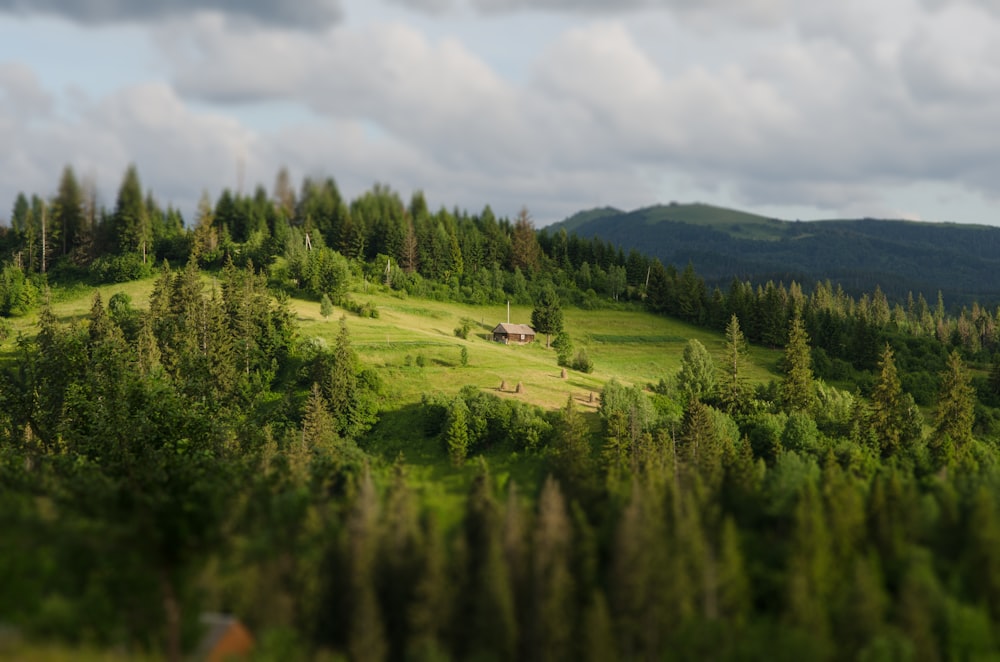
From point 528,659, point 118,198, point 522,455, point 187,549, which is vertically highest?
point 118,198

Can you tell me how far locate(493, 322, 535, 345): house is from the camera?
405 feet

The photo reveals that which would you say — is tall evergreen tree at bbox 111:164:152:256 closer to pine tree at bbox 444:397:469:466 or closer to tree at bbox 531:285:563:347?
pine tree at bbox 444:397:469:466

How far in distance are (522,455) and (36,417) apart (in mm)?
35168

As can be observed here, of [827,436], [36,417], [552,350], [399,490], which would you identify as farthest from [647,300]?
[399,490]

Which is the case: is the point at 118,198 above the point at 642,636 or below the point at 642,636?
above

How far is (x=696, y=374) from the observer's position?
3514 inches

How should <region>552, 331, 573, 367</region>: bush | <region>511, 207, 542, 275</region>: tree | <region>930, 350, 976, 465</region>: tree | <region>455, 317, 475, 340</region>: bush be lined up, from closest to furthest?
<region>930, 350, 976, 465</region>: tree < <region>552, 331, 573, 367</region>: bush < <region>455, 317, 475, 340</region>: bush < <region>511, 207, 542, 275</region>: tree

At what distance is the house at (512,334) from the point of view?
123 meters

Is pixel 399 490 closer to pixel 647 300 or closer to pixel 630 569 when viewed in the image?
pixel 630 569

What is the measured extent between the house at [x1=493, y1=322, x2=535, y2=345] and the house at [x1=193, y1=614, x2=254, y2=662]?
10298 cm

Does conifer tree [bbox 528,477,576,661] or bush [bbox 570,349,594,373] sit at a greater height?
conifer tree [bbox 528,477,576,661]

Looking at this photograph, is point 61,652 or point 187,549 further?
point 187,549

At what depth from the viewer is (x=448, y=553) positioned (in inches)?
835

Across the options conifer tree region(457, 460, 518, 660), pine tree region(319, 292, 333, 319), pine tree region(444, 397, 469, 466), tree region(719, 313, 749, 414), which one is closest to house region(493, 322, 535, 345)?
pine tree region(319, 292, 333, 319)
